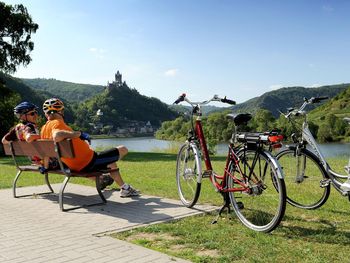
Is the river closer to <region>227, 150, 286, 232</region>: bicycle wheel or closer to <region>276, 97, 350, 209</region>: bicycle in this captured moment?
<region>276, 97, 350, 209</region>: bicycle

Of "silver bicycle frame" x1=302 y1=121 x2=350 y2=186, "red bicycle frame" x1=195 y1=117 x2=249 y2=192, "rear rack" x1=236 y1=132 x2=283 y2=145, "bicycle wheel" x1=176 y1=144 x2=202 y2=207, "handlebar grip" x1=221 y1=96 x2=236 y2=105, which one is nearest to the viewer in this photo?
"rear rack" x1=236 y1=132 x2=283 y2=145

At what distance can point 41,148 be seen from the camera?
633 centimetres

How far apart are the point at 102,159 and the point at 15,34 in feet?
62.5

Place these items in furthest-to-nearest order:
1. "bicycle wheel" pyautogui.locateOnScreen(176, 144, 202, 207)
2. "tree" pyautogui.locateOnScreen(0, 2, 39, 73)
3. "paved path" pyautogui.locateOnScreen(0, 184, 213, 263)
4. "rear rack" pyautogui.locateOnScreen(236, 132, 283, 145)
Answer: "tree" pyautogui.locateOnScreen(0, 2, 39, 73) → "bicycle wheel" pyautogui.locateOnScreen(176, 144, 202, 207) → "rear rack" pyautogui.locateOnScreen(236, 132, 283, 145) → "paved path" pyautogui.locateOnScreen(0, 184, 213, 263)

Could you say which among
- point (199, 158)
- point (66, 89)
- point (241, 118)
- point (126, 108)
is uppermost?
point (66, 89)

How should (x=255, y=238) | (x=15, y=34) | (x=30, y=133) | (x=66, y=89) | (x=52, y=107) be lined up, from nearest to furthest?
1. (x=255, y=238)
2. (x=52, y=107)
3. (x=30, y=133)
4. (x=15, y=34)
5. (x=66, y=89)

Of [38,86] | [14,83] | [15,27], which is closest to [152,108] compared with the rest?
[14,83]

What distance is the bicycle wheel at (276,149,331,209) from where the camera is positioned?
5325 millimetres

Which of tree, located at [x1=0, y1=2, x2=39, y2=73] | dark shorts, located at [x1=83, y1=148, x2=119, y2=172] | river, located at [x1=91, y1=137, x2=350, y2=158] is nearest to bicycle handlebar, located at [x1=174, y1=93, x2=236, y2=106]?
dark shorts, located at [x1=83, y1=148, x2=119, y2=172]

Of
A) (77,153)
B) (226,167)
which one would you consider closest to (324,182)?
(226,167)

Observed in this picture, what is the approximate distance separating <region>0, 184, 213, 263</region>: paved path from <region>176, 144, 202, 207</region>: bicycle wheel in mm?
166

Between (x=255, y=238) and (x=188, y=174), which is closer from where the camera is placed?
(x=255, y=238)

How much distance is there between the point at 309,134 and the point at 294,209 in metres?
0.98

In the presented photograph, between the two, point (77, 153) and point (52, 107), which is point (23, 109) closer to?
point (52, 107)
